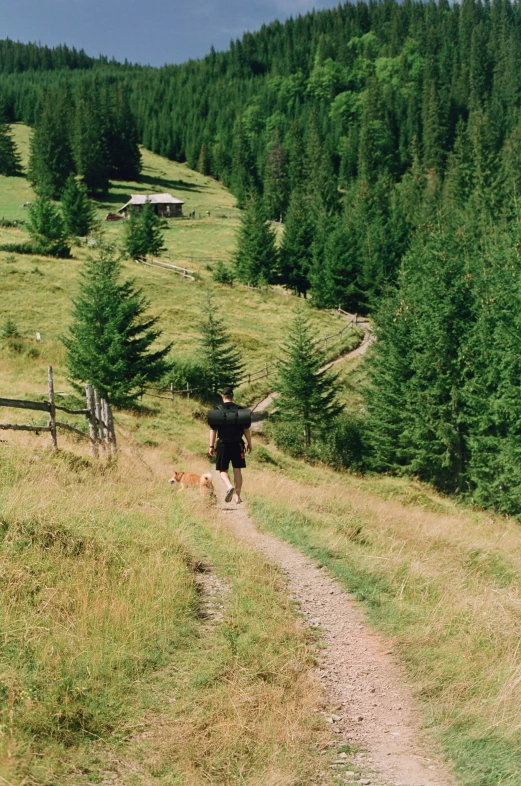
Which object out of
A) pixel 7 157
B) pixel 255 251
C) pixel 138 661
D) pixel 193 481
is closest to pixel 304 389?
pixel 193 481

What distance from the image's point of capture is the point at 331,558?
384 inches

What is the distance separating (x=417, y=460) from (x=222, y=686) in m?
27.2

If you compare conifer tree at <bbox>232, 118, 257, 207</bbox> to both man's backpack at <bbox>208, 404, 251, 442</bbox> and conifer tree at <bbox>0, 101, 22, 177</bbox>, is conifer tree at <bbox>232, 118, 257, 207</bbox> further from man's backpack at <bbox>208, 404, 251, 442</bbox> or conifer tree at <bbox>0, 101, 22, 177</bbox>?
man's backpack at <bbox>208, 404, 251, 442</bbox>

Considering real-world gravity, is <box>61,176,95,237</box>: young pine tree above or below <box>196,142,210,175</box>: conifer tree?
below

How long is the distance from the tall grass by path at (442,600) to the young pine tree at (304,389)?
1799cm

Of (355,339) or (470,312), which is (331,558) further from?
(355,339)

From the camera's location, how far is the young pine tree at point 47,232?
62156 mm

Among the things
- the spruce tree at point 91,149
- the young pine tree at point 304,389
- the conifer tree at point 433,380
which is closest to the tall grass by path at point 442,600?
the conifer tree at point 433,380

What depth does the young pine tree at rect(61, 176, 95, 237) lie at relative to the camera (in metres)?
73.9

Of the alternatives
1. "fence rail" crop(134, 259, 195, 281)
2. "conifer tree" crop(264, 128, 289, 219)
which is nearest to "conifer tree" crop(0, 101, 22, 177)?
"conifer tree" crop(264, 128, 289, 219)

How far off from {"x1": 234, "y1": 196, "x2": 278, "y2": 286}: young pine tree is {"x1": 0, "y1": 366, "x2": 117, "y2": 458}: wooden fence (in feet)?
178

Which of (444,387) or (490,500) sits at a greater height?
(444,387)

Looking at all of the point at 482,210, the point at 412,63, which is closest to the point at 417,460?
the point at 482,210

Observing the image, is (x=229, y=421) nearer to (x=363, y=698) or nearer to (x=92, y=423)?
(x=92, y=423)
